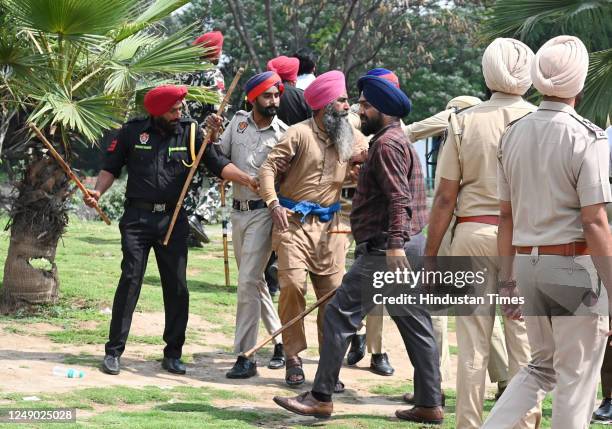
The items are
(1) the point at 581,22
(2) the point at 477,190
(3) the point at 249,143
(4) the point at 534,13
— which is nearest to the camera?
(2) the point at 477,190

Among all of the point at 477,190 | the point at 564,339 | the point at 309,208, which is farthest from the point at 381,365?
the point at 564,339

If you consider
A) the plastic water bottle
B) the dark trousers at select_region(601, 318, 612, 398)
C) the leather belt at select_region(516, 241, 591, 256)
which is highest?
the leather belt at select_region(516, 241, 591, 256)

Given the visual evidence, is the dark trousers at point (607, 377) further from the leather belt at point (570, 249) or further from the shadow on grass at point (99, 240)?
the shadow on grass at point (99, 240)

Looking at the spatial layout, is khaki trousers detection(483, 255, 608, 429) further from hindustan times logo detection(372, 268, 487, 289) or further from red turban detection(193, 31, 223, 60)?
red turban detection(193, 31, 223, 60)

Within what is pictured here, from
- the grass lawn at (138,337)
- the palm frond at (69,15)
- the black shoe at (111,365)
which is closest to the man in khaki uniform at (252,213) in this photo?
the grass lawn at (138,337)

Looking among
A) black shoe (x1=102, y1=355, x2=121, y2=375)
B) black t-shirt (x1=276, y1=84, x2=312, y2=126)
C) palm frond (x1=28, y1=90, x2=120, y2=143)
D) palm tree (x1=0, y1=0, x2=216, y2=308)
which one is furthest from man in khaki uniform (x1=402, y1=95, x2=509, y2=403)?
palm frond (x1=28, y1=90, x2=120, y2=143)

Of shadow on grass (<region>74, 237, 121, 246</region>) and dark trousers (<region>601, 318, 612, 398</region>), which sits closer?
dark trousers (<region>601, 318, 612, 398</region>)

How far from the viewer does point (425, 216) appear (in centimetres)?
699

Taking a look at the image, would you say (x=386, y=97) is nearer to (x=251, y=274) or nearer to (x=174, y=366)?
Result: (x=251, y=274)

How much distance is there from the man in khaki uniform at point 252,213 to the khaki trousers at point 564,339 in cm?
335

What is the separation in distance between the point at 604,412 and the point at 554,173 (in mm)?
2631

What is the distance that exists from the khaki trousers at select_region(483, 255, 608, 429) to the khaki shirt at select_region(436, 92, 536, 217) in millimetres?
1140

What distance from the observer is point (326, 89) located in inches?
304

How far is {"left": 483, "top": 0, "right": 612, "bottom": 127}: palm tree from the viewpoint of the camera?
11.9 m
